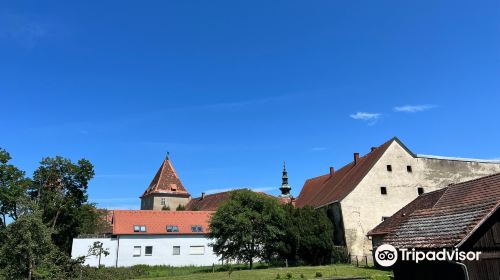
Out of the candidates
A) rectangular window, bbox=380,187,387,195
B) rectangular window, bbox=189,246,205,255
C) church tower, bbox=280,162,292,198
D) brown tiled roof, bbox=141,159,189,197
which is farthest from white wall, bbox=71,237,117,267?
church tower, bbox=280,162,292,198

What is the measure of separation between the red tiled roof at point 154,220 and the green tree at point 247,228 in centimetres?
971

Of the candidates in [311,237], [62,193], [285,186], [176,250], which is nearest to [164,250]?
[176,250]

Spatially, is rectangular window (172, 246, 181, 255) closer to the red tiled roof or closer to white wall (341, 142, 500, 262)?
the red tiled roof

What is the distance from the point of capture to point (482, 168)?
4200cm

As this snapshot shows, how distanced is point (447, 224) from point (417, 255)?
1.22 meters

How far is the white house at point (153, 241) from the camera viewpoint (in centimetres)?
4247

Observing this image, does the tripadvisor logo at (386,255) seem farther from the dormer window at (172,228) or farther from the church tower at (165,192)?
the church tower at (165,192)

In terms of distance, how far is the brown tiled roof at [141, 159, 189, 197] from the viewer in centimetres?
7584

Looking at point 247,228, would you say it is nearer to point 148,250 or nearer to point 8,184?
point 148,250

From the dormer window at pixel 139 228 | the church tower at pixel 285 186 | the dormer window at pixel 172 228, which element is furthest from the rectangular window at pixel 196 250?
the church tower at pixel 285 186

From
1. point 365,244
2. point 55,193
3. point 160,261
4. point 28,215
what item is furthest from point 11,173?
point 365,244

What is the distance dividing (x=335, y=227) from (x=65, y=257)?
24587 millimetres

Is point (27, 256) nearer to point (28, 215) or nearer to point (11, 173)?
point (28, 215)

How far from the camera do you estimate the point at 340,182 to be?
43156 millimetres
